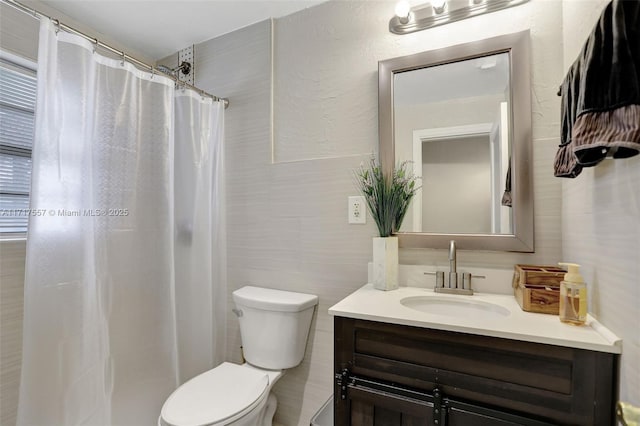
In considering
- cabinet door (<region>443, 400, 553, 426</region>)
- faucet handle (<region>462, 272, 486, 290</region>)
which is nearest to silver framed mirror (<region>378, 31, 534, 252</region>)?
faucet handle (<region>462, 272, 486, 290</region>)

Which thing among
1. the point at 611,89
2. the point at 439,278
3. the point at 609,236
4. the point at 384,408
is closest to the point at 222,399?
the point at 384,408

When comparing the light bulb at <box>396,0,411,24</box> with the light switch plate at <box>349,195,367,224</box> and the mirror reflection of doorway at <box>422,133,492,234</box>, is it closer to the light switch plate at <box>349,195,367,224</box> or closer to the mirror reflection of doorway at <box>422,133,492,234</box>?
the mirror reflection of doorway at <box>422,133,492,234</box>

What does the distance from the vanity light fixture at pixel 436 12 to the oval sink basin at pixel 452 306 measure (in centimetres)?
120

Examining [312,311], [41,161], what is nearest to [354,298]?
[312,311]

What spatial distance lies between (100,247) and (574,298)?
1755 millimetres

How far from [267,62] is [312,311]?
142 cm

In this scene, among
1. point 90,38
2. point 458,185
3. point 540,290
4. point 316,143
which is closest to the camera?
point 540,290

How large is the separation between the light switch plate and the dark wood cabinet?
560mm

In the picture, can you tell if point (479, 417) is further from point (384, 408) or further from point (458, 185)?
point (458, 185)

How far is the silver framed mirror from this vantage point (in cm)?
123

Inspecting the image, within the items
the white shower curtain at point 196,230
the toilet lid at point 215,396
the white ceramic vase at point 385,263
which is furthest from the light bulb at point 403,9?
the toilet lid at point 215,396

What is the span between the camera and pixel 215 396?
50.6 inches

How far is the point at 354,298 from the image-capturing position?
4.00 feet

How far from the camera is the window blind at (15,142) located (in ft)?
4.54
